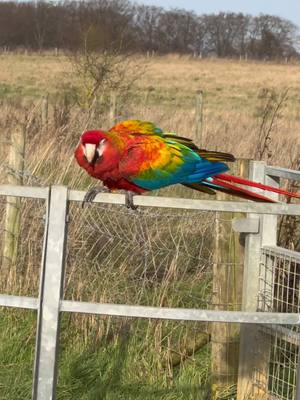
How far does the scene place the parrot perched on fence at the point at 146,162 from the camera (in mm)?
3180

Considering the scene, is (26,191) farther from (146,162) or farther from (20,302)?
(146,162)

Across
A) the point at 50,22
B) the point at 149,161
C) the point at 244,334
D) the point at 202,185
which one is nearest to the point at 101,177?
the point at 149,161

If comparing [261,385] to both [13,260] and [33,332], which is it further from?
[13,260]

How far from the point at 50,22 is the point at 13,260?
147 ft

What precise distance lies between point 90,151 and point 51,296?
110 centimetres

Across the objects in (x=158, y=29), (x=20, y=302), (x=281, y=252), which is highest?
(x=158, y=29)

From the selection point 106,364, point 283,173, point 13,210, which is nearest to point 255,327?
point 283,173

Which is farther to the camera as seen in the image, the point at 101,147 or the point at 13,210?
the point at 13,210

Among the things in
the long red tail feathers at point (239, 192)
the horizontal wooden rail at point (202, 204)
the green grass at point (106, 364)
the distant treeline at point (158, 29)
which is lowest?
the green grass at point (106, 364)

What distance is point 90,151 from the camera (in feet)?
10.3

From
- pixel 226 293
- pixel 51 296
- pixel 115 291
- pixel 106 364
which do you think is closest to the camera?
pixel 51 296

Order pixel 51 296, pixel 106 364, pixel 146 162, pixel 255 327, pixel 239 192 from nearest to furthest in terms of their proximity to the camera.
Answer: pixel 51 296 → pixel 239 192 → pixel 146 162 → pixel 255 327 → pixel 106 364

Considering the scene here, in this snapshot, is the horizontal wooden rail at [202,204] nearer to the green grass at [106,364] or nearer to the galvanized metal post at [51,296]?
the galvanized metal post at [51,296]

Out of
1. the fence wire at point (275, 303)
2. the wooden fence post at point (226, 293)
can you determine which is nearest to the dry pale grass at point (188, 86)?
the wooden fence post at point (226, 293)
